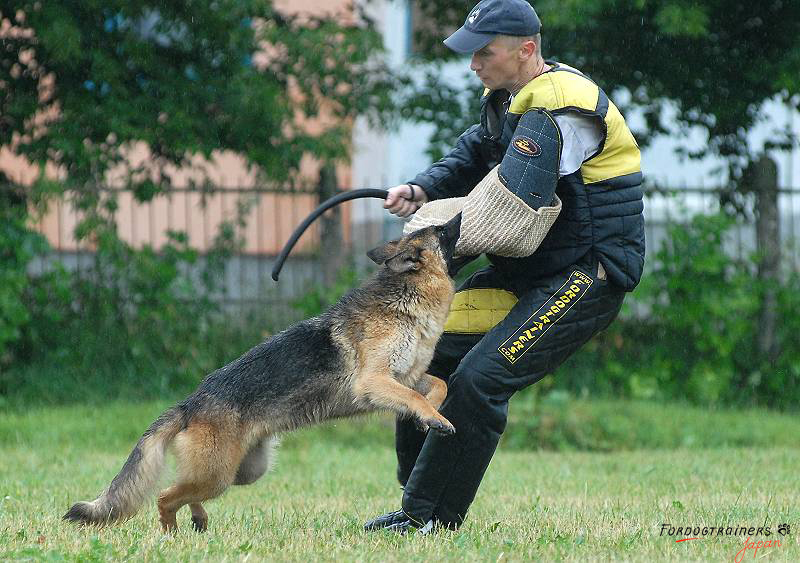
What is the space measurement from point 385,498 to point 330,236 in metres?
4.88

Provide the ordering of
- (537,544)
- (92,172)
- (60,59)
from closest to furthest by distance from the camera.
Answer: (537,544), (60,59), (92,172)

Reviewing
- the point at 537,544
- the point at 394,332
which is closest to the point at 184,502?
the point at 394,332

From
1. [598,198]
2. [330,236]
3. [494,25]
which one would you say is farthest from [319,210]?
[330,236]

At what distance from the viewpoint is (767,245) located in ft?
33.1

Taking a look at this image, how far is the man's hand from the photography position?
4.84 metres

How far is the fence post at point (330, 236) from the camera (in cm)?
1052

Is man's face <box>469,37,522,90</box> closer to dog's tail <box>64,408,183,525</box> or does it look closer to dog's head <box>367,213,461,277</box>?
dog's head <box>367,213,461,277</box>

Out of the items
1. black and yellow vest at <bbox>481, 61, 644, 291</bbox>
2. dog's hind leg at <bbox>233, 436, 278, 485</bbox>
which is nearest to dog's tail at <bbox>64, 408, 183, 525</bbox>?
dog's hind leg at <bbox>233, 436, 278, 485</bbox>

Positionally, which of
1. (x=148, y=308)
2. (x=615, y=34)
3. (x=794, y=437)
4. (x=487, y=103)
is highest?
(x=615, y=34)

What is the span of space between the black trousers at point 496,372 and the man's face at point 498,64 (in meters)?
0.82

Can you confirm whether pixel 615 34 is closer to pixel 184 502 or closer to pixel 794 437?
pixel 794 437

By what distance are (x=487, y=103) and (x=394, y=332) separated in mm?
1069

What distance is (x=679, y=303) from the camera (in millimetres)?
9914

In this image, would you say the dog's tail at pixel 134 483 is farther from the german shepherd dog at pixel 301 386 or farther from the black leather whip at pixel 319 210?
the black leather whip at pixel 319 210
